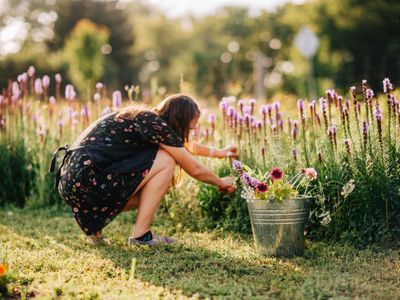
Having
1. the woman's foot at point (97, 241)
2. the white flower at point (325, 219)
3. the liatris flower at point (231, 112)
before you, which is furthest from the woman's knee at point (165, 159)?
Result: the white flower at point (325, 219)

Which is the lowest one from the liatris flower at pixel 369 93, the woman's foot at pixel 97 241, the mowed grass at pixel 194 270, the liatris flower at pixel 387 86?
the mowed grass at pixel 194 270

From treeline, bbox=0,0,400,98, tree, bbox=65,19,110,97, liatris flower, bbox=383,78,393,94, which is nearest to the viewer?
liatris flower, bbox=383,78,393,94

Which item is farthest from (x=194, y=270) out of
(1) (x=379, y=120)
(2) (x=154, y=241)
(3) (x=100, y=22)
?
(3) (x=100, y=22)

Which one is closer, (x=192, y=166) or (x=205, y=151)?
(x=192, y=166)

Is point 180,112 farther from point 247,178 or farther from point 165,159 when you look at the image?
point 247,178

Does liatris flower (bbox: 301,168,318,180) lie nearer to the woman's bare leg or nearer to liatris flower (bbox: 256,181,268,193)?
liatris flower (bbox: 256,181,268,193)

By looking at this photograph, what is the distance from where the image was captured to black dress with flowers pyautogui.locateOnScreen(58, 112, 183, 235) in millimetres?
4090

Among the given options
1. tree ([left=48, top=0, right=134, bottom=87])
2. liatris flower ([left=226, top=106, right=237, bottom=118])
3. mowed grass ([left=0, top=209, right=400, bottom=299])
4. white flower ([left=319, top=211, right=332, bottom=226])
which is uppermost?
tree ([left=48, top=0, right=134, bottom=87])

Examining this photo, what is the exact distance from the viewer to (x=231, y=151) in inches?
188

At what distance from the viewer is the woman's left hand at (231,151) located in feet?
15.2

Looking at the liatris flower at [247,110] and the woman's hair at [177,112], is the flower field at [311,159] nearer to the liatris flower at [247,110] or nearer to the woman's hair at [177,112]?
the liatris flower at [247,110]

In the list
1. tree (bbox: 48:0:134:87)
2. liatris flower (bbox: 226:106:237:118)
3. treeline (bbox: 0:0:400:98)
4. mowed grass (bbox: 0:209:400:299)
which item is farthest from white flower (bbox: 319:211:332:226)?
tree (bbox: 48:0:134:87)

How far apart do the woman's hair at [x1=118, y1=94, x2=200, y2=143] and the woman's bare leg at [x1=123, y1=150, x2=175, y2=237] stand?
0.23 metres

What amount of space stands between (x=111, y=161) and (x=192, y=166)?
0.60m
